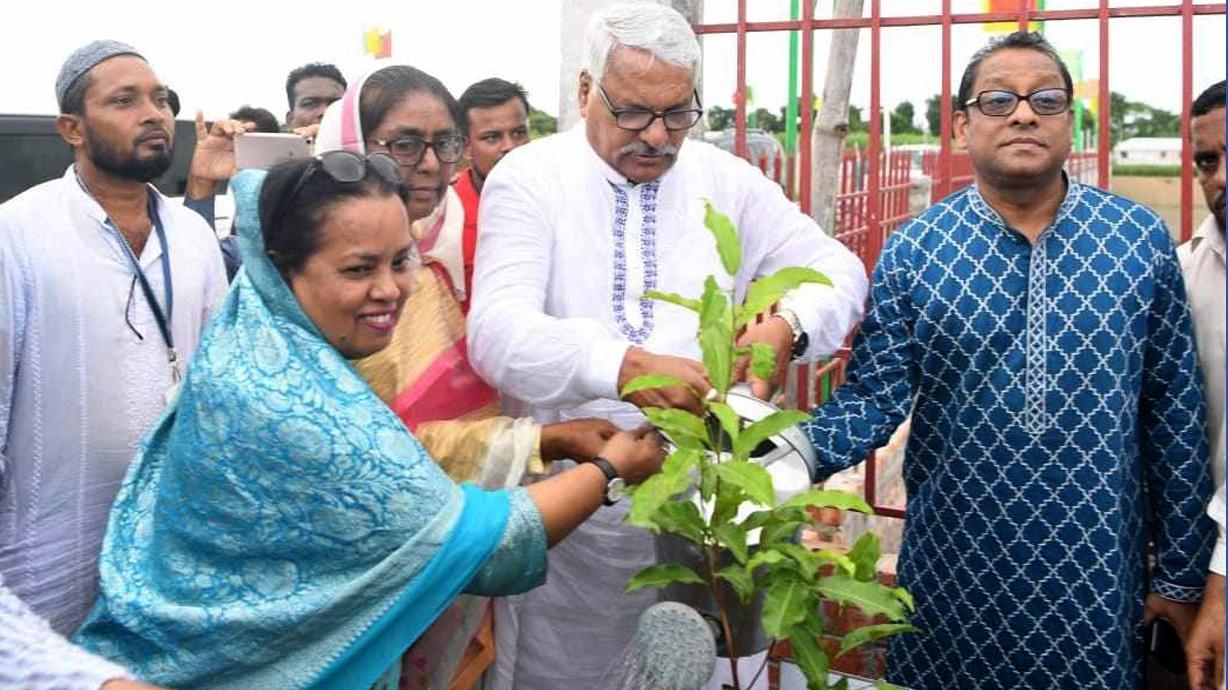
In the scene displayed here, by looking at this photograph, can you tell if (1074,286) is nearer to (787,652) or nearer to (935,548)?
(935,548)

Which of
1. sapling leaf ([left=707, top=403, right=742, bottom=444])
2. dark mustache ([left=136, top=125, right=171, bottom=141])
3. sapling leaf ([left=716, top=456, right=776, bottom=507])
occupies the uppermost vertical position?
dark mustache ([left=136, top=125, right=171, bottom=141])

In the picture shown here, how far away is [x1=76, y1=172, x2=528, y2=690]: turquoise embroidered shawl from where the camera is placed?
62.6 inches

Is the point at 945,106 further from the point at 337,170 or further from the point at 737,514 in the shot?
the point at 337,170

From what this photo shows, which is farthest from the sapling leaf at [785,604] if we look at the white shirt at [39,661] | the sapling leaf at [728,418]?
the white shirt at [39,661]

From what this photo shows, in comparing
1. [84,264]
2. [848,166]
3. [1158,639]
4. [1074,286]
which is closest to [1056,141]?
[1074,286]

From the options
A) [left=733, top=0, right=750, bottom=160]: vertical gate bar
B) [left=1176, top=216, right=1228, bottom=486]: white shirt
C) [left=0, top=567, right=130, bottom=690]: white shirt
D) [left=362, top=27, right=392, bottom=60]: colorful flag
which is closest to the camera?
[left=0, top=567, right=130, bottom=690]: white shirt

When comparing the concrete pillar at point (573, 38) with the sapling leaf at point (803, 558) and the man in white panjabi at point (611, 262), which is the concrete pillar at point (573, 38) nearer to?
the man in white panjabi at point (611, 262)

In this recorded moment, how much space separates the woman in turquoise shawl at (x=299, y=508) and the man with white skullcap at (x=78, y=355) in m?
0.66

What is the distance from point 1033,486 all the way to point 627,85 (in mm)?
1074

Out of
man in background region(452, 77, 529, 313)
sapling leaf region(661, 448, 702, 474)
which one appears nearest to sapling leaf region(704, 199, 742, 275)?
sapling leaf region(661, 448, 702, 474)

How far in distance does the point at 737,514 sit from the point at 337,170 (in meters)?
0.79

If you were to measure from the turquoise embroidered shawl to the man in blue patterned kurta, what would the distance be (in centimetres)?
88

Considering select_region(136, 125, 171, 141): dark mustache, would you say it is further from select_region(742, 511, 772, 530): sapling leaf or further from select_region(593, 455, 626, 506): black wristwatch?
select_region(742, 511, 772, 530): sapling leaf

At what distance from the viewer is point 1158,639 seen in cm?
220
